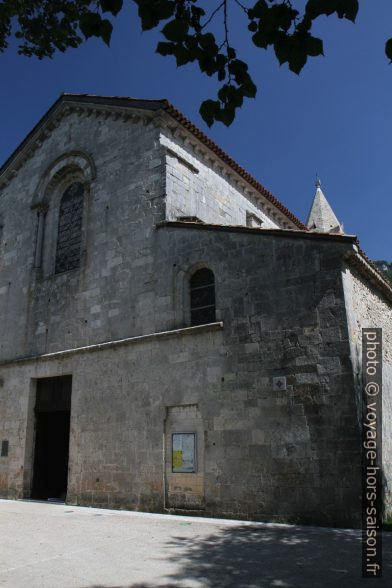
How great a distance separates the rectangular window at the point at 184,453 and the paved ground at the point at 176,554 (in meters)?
0.99

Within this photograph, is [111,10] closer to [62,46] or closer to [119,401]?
[62,46]

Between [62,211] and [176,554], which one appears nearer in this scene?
[176,554]

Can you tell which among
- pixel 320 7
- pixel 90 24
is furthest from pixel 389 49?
pixel 90 24

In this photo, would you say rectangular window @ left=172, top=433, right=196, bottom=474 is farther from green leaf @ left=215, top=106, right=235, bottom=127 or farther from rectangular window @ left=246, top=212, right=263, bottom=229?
rectangular window @ left=246, top=212, right=263, bottom=229

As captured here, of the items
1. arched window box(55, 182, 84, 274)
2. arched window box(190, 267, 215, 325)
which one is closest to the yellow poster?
arched window box(190, 267, 215, 325)

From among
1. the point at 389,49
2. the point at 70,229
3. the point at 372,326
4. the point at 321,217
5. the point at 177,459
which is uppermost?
the point at 321,217

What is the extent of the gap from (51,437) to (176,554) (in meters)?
7.93

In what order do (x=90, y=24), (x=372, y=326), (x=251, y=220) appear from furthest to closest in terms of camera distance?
(x=251, y=220) < (x=372, y=326) < (x=90, y=24)

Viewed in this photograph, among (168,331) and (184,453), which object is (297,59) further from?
(184,453)

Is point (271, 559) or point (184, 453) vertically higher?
point (184, 453)

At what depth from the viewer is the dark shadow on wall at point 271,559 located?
15.6 feet

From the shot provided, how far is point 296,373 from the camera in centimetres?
852

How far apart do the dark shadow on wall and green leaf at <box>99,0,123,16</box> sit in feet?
16.2

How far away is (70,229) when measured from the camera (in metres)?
14.1
